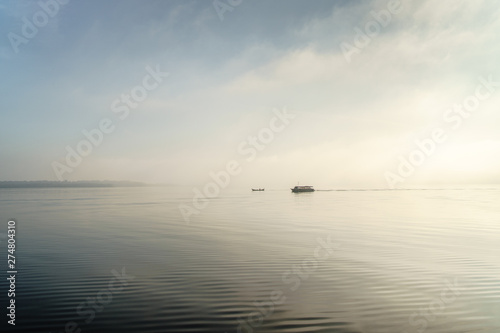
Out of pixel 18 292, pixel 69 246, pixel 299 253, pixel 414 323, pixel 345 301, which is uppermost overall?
pixel 69 246

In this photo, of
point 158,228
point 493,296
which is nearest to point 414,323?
point 493,296

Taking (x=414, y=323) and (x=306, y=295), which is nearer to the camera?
(x=414, y=323)

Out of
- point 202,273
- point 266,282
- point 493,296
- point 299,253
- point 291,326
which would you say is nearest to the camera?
point 291,326

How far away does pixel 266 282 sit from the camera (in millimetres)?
18766

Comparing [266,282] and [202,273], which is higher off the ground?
[202,273]

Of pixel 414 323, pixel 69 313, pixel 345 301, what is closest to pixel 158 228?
pixel 69 313

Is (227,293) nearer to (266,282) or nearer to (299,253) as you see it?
(266,282)

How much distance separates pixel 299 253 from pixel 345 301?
11.6 meters

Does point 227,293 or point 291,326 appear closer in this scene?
point 291,326

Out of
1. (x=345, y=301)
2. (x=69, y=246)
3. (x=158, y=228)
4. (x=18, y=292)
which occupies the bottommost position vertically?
(x=345, y=301)

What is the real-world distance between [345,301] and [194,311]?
24.6ft

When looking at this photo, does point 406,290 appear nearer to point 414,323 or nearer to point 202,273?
point 414,323

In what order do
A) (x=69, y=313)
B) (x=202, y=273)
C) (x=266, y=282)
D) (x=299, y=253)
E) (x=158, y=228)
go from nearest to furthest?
(x=69, y=313) → (x=266, y=282) → (x=202, y=273) → (x=299, y=253) → (x=158, y=228)

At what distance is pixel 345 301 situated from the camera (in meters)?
15.7
